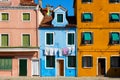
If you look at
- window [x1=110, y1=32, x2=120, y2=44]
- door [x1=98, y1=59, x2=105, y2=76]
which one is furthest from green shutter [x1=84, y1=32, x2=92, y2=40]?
door [x1=98, y1=59, x2=105, y2=76]

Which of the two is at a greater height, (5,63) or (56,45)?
(56,45)

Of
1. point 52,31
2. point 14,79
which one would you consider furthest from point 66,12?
point 14,79

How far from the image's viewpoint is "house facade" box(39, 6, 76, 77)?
192 feet

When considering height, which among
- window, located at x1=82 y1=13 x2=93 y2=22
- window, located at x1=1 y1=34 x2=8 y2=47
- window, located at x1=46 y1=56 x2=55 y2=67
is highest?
window, located at x1=82 y1=13 x2=93 y2=22

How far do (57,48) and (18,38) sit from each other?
5.23 meters

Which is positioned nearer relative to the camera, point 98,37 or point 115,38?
point 115,38

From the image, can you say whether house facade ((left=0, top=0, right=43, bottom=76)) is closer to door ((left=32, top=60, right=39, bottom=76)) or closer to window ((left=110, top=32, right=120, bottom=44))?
door ((left=32, top=60, right=39, bottom=76))

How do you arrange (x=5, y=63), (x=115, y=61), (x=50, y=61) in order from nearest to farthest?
1. (x=115, y=61)
2. (x=5, y=63)
3. (x=50, y=61)

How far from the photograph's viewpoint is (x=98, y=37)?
58.3 metres

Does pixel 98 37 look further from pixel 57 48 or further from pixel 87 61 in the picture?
pixel 57 48

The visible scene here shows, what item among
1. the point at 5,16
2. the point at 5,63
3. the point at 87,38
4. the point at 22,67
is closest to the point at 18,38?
the point at 5,16

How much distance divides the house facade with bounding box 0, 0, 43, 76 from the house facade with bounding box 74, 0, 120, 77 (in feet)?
18.8

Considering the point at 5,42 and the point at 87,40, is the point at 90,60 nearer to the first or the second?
the point at 87,40

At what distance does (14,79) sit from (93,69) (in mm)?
11752
